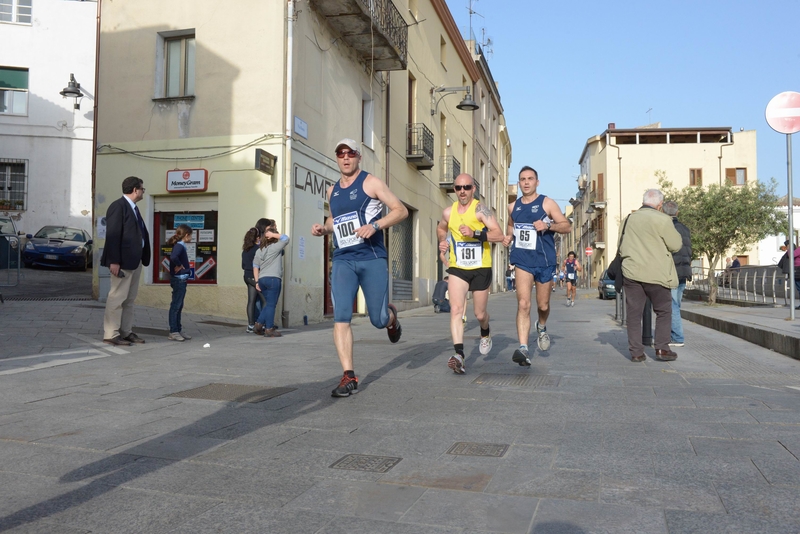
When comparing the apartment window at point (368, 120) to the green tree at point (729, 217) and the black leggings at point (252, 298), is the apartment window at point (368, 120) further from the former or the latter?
the green tree at point (729, 217)

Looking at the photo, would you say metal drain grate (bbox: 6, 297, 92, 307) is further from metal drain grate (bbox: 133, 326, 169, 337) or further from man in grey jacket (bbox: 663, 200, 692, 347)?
man in grey jacket (bbox: 663, 200, 692, 347)

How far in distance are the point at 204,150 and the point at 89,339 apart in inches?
233

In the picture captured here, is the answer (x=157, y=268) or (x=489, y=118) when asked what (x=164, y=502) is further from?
(x=489, y=118)

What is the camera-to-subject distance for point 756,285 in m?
20.2

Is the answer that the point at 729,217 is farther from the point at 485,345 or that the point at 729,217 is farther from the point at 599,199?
the point at 599,199

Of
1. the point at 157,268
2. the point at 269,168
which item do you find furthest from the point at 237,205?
the point at 157,268

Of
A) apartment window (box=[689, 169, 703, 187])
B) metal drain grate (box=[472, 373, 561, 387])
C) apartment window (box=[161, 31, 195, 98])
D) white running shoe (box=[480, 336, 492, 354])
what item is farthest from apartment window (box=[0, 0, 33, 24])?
apartment window (box=[689, 169, 703, 187])

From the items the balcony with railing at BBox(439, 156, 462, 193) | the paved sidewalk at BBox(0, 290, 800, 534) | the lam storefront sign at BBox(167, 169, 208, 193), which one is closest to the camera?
the paved sidewalk at BBox(0, 290, 800, 534)

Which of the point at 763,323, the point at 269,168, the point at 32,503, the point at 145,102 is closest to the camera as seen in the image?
the point at 32,503

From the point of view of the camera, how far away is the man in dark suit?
866 centimetres

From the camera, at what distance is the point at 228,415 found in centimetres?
473

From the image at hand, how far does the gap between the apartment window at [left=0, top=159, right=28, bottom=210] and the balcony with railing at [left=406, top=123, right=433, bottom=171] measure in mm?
14493

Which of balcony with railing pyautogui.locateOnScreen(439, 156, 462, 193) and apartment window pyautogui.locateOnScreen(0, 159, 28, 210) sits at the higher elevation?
balcony with railing pyautogui.locateOnScreen(439, 156, 462, 193)

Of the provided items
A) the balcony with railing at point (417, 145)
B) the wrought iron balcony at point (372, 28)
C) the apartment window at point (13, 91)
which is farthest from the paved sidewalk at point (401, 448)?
the apartment window at point (13, 91)
